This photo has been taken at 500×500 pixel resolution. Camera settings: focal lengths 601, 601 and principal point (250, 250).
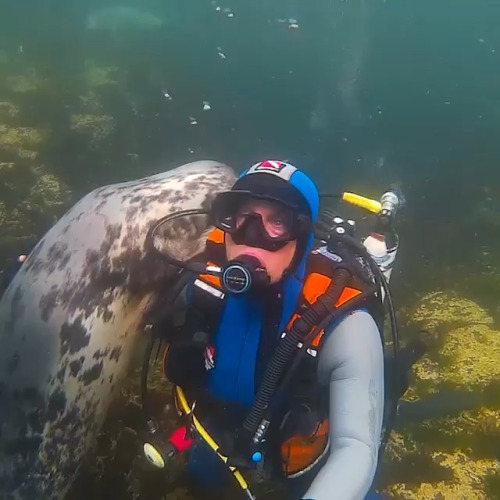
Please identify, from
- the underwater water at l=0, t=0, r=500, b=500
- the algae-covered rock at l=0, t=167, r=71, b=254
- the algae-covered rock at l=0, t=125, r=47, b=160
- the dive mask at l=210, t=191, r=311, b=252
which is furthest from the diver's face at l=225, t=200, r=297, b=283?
the algae-covered rock at l=0, t=125, r=47, b=160

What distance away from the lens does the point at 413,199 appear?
26.5 ft

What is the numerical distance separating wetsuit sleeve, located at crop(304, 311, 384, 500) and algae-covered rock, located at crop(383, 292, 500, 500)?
2.07 meters

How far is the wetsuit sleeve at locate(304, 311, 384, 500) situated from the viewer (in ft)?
7.02

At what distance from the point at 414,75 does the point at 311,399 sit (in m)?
15.7

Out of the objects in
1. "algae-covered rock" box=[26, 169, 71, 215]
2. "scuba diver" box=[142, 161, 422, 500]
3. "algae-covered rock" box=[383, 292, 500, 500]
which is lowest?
"algae-covered rock" box=[26, 169, 71, 215]

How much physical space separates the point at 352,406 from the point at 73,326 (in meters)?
1.68

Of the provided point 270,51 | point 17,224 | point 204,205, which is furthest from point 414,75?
point 204,205

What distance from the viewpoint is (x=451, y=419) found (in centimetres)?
468

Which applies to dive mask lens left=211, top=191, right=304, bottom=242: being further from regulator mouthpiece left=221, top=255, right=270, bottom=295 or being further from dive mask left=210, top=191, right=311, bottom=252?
regulator mouthpiece left=221, top=255, right=270, bottom=295

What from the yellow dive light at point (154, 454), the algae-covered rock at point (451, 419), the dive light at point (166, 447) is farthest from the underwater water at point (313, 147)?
the yellow dive light at point (154, 454)

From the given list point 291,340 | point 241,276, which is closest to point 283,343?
point 291,340

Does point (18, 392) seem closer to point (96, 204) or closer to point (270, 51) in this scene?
point (96, 204)

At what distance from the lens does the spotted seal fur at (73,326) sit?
10.5ft

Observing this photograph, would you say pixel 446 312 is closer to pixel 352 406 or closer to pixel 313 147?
pixel 352 406
